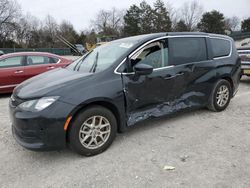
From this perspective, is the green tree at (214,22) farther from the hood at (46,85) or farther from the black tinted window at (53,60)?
the hood at (46,85)

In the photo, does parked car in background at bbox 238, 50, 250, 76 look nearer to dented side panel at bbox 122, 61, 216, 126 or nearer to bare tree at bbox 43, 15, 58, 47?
dented side panel at bbox 122, 61, 216, 126

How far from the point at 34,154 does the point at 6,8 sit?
194ft

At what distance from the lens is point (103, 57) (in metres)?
3.82

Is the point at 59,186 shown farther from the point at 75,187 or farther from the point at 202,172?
the point at 202,172

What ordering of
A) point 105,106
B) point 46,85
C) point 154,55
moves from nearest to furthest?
point 46,85
point 105,106
point 154,55

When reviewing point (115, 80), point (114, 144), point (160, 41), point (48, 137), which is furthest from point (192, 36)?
point (48, 137)

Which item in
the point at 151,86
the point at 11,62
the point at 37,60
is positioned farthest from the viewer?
the point at 37,60

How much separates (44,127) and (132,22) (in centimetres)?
6065

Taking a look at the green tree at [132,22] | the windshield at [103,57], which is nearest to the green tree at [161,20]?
the green tree at [132,22]

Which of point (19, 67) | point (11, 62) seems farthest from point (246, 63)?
point (11, 62)

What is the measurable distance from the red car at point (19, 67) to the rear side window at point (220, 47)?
498cm

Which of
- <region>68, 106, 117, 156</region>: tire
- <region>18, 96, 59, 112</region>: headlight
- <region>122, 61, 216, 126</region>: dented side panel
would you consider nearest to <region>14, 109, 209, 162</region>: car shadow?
<region>68, 106, 117, 156</region>: tire

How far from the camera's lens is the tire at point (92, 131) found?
295 cm

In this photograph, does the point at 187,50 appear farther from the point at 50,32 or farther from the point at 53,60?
the point at 50,32
